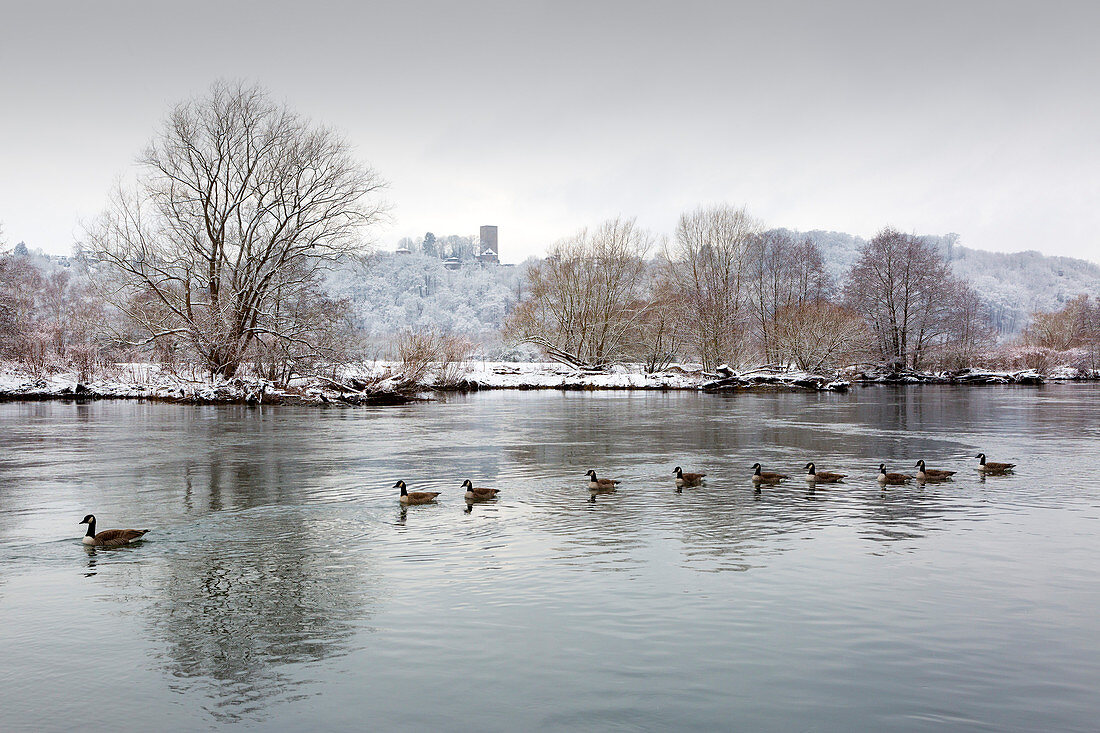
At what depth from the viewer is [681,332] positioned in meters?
64.2

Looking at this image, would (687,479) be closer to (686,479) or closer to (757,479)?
(686,479)

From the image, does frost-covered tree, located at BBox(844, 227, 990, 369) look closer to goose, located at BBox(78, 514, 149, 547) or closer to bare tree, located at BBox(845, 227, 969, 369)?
bare tree, located at BBox(845, 227, 969, 369)

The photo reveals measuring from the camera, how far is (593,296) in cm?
6556

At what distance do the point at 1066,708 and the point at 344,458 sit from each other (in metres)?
16.8

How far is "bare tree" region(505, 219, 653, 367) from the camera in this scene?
65188mm

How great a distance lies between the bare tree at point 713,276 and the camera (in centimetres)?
6378

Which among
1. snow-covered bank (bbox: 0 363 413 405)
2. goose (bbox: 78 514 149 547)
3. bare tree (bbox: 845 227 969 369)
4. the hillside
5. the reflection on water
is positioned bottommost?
the reflection on water

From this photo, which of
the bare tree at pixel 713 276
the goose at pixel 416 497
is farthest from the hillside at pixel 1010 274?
the goose at pixel 416 497

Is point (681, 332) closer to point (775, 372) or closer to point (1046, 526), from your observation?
point (775, 372)

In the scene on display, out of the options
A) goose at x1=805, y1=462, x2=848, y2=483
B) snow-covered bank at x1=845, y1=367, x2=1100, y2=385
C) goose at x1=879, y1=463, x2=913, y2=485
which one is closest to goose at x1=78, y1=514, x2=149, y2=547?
goose at x1=805, y1=462, x2=848, y2=483

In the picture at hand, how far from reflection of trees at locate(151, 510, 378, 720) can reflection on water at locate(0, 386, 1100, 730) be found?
0.13ft

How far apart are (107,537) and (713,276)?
5889 centimetres

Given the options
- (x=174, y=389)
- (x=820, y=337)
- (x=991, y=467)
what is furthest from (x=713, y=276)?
(x=991, y=467)

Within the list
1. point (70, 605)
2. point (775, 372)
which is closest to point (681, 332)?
point (775, 372)
